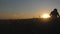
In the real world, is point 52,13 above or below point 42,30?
above

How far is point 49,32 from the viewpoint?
12008 mm

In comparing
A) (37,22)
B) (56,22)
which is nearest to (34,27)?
(37,22)

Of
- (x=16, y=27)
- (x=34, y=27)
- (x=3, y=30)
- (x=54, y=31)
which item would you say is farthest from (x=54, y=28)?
(x=3, y=30)

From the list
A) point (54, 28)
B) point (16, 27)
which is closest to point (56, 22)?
point (54, 28)

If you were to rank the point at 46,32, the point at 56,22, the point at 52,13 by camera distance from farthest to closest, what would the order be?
the point at 52,13, the point at 56,22, the point at 46,32

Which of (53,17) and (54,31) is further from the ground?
(53,17)

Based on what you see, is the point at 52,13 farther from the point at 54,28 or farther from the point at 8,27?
the point at 8,27

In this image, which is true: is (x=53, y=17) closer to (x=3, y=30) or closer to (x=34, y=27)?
(x=34, y=27)

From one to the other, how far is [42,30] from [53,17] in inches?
73.8

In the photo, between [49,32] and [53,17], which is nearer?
[49,32]

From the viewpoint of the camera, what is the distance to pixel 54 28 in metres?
12.2

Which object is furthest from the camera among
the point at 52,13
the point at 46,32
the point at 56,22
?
the point at 52,13

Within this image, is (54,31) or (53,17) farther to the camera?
(53,17)

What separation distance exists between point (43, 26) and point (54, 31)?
78 cm
